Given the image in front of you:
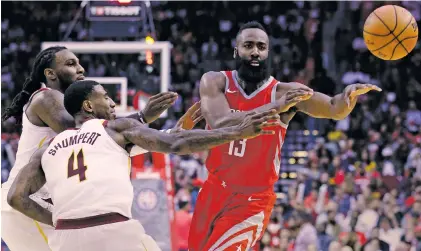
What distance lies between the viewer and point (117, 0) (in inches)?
513

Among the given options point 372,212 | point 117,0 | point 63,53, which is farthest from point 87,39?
point 63,53

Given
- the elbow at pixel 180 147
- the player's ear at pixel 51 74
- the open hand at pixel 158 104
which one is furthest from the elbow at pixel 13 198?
the player's ear at pixel 51 74

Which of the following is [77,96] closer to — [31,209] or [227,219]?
[31,209]

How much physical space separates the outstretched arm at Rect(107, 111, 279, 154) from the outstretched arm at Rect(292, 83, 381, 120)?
130 cm

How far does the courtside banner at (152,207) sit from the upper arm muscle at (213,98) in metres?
5.09

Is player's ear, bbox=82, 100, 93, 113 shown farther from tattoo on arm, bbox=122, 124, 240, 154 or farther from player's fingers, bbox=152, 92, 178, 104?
player's fingers, bbox=152, 92, 178, 104

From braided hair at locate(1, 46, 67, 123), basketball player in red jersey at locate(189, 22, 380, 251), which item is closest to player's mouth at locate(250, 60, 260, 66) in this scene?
basketball player in red jersey at locate(189, 22, 380, 251)

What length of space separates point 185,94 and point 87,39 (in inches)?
192

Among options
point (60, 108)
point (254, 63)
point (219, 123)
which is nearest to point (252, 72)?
point (254, 63)

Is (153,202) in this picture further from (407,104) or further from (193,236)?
(407,104)

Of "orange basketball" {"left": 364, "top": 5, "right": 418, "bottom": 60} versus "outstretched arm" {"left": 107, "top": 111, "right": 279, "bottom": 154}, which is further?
"orange basketball" {"left": 364, "top": 5, "right": 418, "bottom": 60}

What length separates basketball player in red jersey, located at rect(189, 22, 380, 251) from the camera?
6312mm

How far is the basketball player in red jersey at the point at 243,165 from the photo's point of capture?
20.7 ft

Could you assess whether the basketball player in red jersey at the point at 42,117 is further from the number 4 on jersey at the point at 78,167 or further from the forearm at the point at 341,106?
the forearm at the point at 341,106
